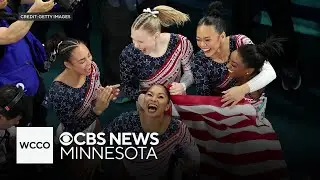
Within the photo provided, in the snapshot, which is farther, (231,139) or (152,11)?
(231,139)

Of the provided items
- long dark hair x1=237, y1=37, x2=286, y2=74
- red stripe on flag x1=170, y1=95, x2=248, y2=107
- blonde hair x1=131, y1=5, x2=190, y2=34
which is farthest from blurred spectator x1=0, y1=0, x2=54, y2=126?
long dark hair x1=237, y1=37, x2=286, y2=74

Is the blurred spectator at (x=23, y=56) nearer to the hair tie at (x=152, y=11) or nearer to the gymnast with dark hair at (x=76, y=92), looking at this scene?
the gymnast with dark hair at (x=76, y=92)

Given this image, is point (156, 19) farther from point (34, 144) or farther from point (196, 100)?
point (34, 144)

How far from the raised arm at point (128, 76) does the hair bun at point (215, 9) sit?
0.94 ft

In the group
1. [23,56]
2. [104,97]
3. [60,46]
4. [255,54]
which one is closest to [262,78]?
[255,54]

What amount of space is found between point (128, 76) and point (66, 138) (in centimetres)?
30

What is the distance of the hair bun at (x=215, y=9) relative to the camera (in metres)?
1.42

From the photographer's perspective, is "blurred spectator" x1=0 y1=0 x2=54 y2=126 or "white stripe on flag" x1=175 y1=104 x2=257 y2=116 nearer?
"blurred spectator" x1=0 y1=0 x2=54 y2=126

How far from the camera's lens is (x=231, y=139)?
4.99 feet

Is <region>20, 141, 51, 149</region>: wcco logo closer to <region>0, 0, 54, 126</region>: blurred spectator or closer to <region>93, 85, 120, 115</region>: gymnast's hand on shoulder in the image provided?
<region>0, 0, 54, 126</region>: blurred spectator

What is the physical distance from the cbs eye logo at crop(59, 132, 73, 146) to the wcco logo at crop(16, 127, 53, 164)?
0.04m

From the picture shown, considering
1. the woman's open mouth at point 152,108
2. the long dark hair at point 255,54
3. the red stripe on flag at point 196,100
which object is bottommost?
the woman's open mouth at point 152,108

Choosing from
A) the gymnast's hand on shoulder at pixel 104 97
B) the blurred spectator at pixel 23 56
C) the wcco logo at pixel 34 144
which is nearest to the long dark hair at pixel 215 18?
the gymnast's hand on shoulder at pixel 104 97

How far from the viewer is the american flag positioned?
1486mm
